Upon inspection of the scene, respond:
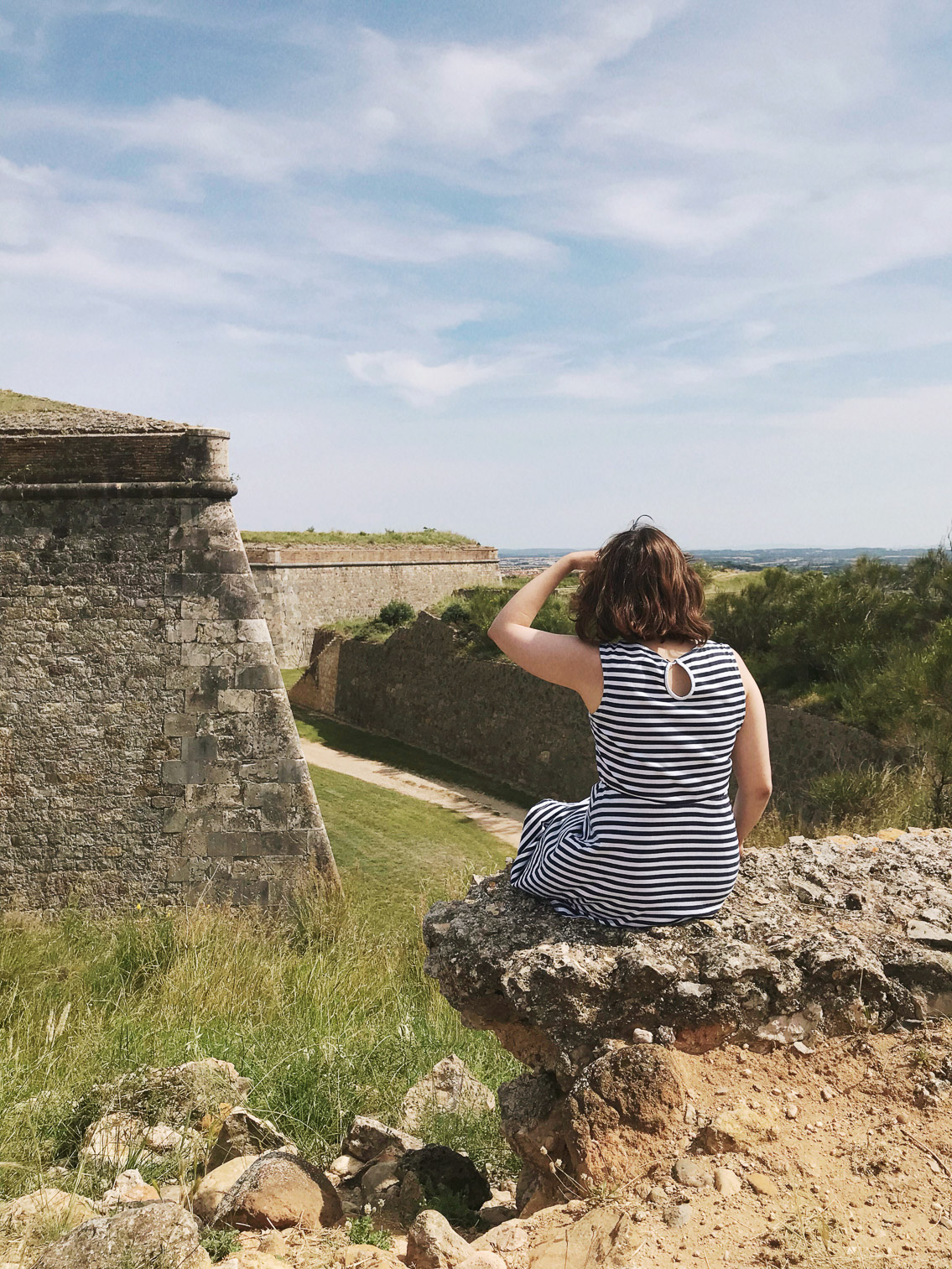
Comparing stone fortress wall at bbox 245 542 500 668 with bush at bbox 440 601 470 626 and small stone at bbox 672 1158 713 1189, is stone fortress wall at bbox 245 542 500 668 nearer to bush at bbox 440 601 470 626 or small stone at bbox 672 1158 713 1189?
bush at bbox 440 601 470 626

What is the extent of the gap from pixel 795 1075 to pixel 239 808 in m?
6.09

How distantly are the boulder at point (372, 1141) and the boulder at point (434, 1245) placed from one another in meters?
0.77

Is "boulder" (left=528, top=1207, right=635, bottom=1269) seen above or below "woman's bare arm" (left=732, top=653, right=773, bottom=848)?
below

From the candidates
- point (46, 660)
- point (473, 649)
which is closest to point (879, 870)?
point (46, 660)

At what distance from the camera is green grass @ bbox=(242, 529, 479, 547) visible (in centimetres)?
2873

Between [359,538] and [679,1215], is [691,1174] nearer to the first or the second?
[679,1215]

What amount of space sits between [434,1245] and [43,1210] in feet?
3.34

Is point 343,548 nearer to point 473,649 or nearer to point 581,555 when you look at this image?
point 473,649

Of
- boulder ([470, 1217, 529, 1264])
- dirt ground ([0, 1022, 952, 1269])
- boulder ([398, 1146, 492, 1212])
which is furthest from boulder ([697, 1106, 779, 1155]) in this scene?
boulder ([398, 1146, 492, 1212])

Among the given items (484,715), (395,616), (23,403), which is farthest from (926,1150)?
(395,616)

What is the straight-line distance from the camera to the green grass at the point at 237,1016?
10.2 feet

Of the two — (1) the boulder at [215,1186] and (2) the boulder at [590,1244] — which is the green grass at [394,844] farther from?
(2) the boulder at [590,1244]

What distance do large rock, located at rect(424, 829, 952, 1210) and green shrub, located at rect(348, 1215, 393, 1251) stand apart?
0.37m

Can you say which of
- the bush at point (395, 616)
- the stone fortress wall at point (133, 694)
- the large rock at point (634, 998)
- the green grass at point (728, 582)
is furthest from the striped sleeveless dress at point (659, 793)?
the bush at point (395, 616)
